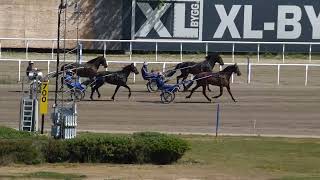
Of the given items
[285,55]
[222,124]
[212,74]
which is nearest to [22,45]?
[285,55]

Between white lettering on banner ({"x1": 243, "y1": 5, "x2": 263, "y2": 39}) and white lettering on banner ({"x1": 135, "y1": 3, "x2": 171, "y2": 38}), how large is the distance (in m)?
4.09

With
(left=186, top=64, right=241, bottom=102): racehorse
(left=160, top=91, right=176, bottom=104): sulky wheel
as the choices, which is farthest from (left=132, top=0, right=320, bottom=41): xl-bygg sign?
(left=160, top=91, right=176, bottom=104): sulky wheel

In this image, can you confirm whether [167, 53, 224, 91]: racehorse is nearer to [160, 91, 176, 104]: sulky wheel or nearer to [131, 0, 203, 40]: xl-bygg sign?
[160, 91, 176, 104]: sulky wheel

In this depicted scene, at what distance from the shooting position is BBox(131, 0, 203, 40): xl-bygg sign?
170ft

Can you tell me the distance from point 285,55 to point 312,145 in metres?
26.3

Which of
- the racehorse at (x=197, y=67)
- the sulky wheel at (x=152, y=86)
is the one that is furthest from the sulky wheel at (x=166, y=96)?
the racehorse at (x=197, y=67)

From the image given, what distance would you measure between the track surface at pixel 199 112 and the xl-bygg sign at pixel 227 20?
46.0ft

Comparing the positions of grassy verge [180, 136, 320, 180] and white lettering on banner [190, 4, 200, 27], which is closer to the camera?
grassy verge [180, 136, 320, 180]

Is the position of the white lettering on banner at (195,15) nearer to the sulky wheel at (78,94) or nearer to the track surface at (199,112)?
the track surface at (199,112)

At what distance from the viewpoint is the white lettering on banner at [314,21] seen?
52031 mm

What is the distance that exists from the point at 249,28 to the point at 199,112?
879 inches

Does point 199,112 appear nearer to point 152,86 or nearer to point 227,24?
point 152,86

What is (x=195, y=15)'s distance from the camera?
51969 millimetres

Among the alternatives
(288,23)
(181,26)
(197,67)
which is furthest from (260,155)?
(288,23)
